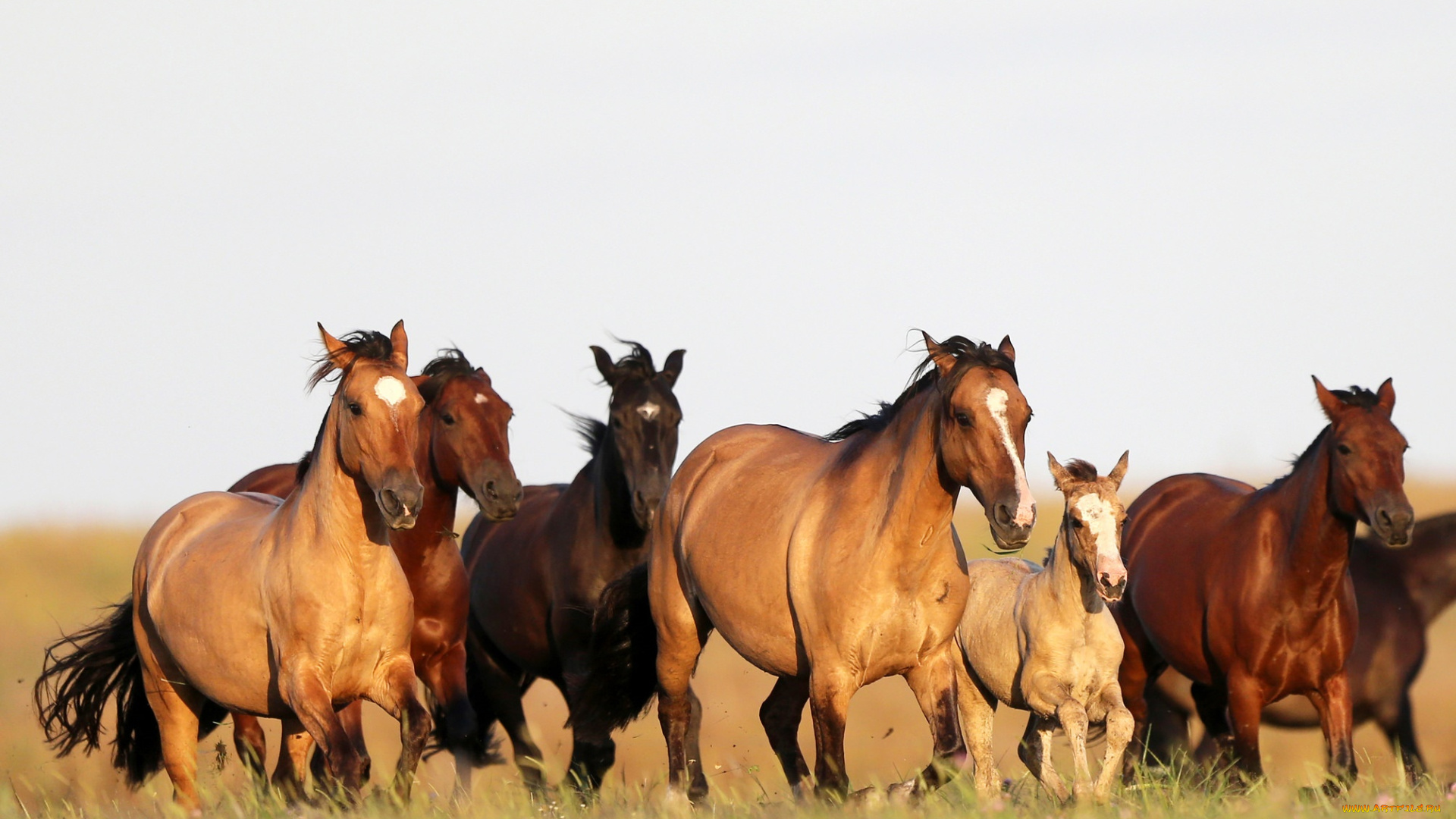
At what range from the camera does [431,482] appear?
27.5ft

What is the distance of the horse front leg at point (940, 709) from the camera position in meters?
6.54

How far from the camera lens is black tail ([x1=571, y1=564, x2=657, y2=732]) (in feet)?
28.5

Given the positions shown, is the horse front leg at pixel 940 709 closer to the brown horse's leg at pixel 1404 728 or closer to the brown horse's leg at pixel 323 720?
the brown horse's leg at pixel 323 720

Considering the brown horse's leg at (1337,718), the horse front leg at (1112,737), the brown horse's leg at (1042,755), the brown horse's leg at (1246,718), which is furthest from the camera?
the brown horse's leg at (1246,718)

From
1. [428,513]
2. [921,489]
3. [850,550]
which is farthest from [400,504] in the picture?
[921,489]

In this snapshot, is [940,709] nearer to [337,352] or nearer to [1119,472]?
[1119,472]

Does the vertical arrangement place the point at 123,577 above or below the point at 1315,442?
below

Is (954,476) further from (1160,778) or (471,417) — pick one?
(471,417)

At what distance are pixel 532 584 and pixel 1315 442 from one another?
437 centimetres

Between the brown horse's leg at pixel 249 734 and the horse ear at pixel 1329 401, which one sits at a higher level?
the horse ear at pixel 1329 401

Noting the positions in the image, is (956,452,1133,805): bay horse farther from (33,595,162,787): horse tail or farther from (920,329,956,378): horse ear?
(33,595,162,787): horse tail

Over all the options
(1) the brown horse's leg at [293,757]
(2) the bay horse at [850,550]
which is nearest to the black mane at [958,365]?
(2) the bay horse at [850,550]

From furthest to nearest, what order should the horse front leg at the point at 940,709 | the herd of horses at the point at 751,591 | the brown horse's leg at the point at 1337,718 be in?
the brown horse's leg at the point at 1337,718, the herd of horses at the point at 751,591, the horse front leg at the point at 940,709

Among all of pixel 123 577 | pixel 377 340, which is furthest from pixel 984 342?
pixel 123 577
